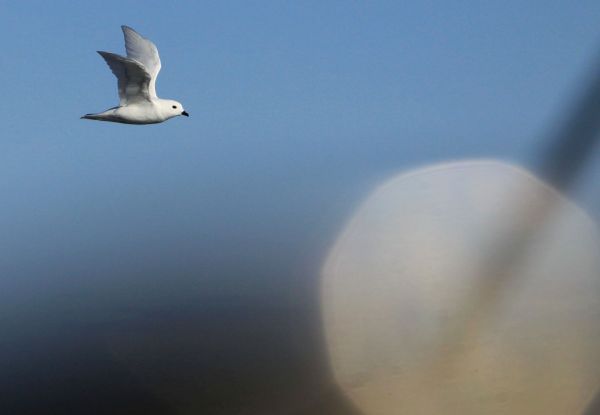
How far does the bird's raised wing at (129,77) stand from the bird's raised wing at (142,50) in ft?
5.59

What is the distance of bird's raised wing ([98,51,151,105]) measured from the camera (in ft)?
67.8

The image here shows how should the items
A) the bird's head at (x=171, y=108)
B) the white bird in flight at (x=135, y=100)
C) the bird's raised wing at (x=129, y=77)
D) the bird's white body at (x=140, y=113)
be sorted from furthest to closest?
the bird's head at (x=171, y=108) → the bird's white body at (x=140, y=113) → the white bird in flight at (x=135, y=100) → the bird's raised wing at (x=129, y=77)

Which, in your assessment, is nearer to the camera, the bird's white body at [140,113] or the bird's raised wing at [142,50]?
the bird's white body at [140,113]

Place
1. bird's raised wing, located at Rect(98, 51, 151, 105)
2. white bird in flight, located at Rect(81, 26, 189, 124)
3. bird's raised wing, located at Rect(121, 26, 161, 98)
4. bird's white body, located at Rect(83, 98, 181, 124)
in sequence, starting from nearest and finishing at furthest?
bird's raised wing, located at Rect(98, 51, 151, 105) → white bird in flight, located at Rect(81, 26, 189, 124) → bird's white body, located at Rect(83, 98, 181, 124) → bird's raised wing, located at Rect(121, 26, 161, 98)

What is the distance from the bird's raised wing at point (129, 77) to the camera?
20.7m

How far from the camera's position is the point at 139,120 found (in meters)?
21.9

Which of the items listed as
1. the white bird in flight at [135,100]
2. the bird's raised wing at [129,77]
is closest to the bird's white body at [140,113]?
the white bird in flight at [135,100]

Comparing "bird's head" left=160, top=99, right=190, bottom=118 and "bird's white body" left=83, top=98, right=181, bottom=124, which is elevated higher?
"bird's head" left=160, top=99, right=190, bottom=118

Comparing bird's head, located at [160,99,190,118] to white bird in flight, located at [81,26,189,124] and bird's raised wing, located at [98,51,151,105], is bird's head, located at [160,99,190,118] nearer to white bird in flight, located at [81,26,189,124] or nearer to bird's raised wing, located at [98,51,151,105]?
white bird in flight, located at [81,26,189,124]

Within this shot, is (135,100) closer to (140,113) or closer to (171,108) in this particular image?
(140,113)

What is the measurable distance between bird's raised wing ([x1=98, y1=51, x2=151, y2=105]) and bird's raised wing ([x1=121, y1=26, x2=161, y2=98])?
1.70 m

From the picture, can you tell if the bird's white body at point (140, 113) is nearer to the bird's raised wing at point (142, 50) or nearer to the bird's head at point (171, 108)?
the bird's head at point (171, 108)

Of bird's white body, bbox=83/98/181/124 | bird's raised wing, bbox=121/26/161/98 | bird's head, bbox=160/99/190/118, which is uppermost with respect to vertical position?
bird's raised wing, bbox=121/26/161/98

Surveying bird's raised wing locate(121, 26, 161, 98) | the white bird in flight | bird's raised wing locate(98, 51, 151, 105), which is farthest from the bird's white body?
bird's raised wing locate(121, 26, 161, 98)
